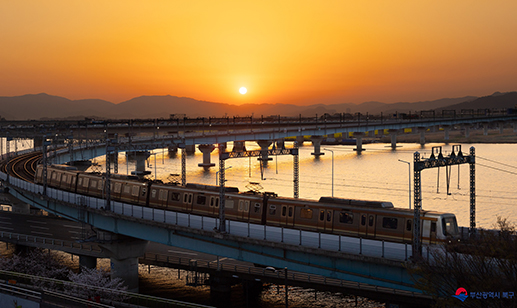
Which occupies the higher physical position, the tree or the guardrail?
the tree

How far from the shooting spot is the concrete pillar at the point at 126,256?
153 feet

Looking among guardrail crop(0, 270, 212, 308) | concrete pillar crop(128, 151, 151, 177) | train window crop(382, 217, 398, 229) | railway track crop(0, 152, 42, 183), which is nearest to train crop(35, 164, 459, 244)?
train window crop(382, 217, 398, 229)

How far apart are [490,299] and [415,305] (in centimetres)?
1398

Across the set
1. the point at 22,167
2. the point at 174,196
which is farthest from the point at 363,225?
the point at 22,167

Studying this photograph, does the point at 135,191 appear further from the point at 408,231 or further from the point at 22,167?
the point at 22,167

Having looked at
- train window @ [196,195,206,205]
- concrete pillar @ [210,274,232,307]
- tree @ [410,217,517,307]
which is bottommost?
concrete pillar @ [210,274,232,307]

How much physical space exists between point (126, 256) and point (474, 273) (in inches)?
1291

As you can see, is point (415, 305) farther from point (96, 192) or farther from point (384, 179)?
point (384, 179)

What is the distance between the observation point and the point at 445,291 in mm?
25484

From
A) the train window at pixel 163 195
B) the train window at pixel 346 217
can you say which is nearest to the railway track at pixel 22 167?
the train window at pixel 163 195

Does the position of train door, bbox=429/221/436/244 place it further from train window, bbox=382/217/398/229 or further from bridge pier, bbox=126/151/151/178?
bridge pier, bbox=126/151/151/178

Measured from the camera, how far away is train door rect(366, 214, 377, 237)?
3362 centimetres

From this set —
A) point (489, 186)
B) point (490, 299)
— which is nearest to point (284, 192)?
point (489, 186)

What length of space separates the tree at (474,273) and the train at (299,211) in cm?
369
